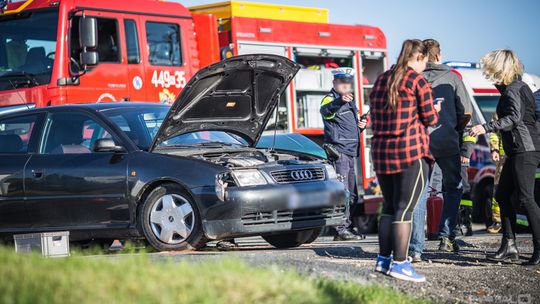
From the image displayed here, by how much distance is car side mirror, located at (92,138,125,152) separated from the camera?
9898 millimetres

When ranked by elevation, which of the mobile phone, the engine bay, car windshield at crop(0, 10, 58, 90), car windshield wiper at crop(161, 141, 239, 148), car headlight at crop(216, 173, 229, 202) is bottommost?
car headlight at crop(216, 173, 229, 202)

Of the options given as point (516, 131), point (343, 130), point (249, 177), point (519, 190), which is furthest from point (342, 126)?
point (519, 190)

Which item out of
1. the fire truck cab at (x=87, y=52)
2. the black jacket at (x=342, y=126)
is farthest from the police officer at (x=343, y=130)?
the fire truck cab at (x=87, y=52)

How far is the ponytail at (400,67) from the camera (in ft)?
26.8

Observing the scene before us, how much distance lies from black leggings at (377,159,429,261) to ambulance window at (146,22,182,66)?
7.42 meters

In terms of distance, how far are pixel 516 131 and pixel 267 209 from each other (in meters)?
2.41

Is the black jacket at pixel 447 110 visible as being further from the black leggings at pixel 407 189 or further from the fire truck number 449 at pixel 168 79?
the fire truck number 449 at pixel 168 79

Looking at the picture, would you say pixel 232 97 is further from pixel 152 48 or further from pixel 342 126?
pixel 152 48

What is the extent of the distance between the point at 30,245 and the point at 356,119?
4.64 metres

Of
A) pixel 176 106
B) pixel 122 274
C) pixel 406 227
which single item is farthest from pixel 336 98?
pixel 122 274

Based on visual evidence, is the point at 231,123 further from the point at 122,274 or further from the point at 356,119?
the point at 122,274

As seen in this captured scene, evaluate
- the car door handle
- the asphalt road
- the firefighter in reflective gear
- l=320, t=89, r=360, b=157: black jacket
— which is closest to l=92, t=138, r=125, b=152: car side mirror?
the car door handle

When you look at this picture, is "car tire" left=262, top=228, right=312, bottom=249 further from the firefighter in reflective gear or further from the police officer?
the firefighter in reflective gear

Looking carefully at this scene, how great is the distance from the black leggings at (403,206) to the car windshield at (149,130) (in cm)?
283
